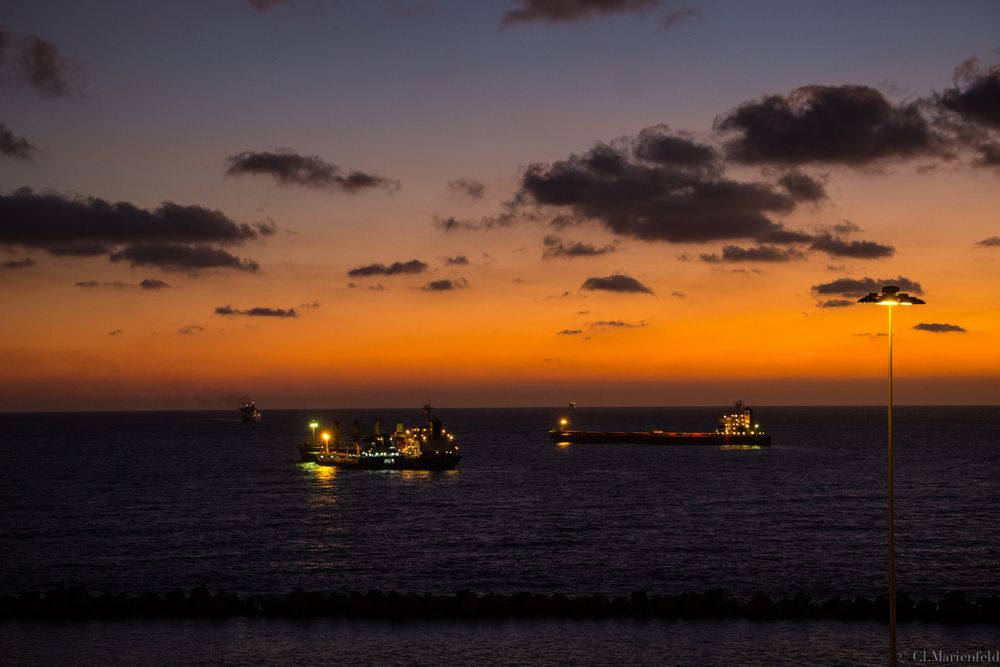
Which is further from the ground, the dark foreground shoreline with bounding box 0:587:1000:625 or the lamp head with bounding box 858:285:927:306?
the lamp head with bounding box 858:285:927:306

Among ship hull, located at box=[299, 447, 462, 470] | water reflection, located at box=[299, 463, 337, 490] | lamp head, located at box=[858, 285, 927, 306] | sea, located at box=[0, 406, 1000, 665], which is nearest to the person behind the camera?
lamp head, located at box=[858, 285, 927, 306]

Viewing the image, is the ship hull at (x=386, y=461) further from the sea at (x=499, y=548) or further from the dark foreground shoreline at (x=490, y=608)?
the dark foreground shoreline at (x=490, y=608)

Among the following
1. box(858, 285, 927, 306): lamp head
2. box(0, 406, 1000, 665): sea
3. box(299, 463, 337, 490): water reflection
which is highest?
box(858, 285, 927, 306): lamp head

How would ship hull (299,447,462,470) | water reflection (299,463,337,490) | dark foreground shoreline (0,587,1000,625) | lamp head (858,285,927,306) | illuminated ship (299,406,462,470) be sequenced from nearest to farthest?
lamp head (858,285,927,306) < dark foreground shoreline (0,587,1000,625) < water reflection (299,463,337,490) < ship hull (299,447,462,470) < illuminated ship (299,406,462,470)

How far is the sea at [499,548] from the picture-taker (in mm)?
38625

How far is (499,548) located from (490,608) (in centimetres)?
2593

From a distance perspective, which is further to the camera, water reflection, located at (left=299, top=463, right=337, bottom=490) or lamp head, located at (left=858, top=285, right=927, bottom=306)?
water reflection, located at (left=299, top=463, right=337, bottom=490)

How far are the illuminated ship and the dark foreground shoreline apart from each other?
96283mm

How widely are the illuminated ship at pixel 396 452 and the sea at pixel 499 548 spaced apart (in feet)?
8.73

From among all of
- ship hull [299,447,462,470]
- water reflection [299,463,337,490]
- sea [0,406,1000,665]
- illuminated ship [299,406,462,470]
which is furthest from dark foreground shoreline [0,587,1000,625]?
illuminated ship [299,406,462,470]

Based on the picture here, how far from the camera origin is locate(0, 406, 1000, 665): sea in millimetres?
38625

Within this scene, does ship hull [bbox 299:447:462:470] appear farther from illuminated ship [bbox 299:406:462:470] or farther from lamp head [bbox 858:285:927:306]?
lamp head [bbox 858:285:927:306]

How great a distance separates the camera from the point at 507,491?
366 feet

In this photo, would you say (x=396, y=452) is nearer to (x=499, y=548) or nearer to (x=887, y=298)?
(x=499, y=548)
